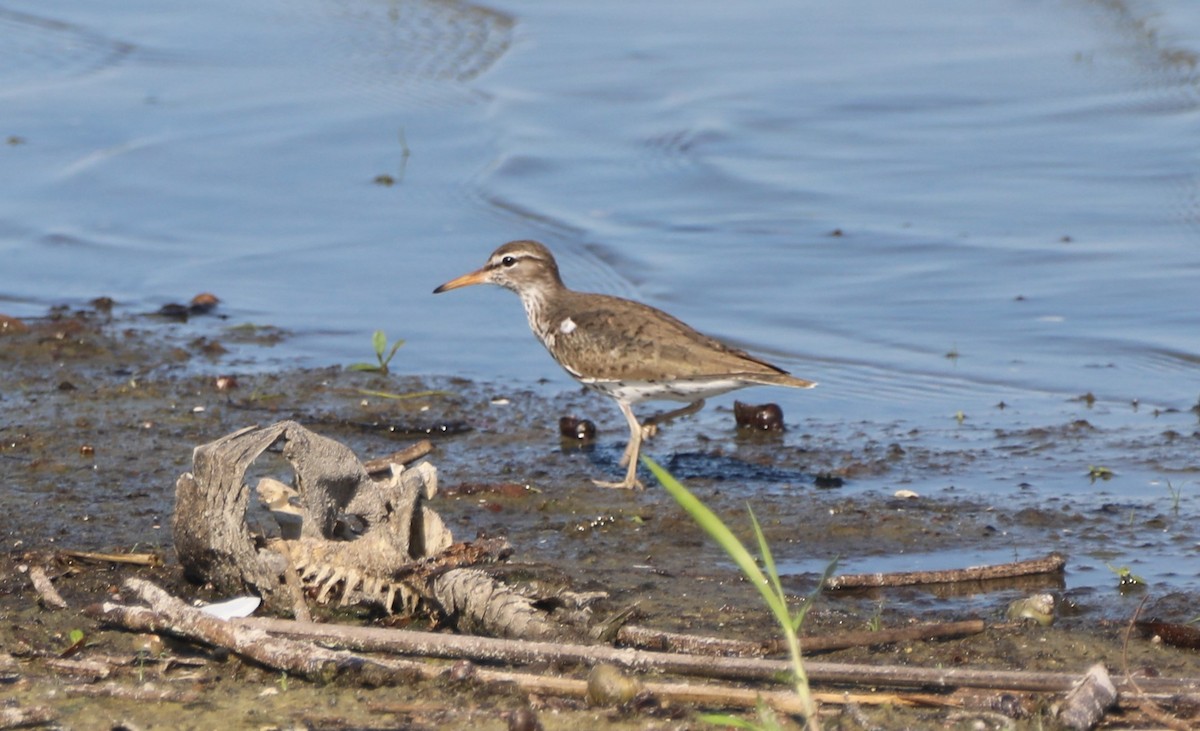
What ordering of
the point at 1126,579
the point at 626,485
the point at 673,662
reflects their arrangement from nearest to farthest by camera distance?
the point at 673,662 < the point at 1126,579 < the point at 626,485

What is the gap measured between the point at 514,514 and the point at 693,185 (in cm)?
629

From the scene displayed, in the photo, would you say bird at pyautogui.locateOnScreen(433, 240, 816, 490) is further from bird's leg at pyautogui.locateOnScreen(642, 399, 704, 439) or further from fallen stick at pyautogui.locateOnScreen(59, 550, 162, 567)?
fallen stick at pyautogui.locateOnScreen(59, 550, 162, 567)

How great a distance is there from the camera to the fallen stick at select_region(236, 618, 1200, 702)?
4.61 metres

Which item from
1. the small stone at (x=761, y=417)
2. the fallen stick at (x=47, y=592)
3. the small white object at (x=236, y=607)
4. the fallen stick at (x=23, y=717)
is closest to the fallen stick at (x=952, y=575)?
the small white object at (x=236, y=607)

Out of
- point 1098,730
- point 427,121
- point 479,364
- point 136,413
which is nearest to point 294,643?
point 1098,730

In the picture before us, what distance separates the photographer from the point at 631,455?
317 inches

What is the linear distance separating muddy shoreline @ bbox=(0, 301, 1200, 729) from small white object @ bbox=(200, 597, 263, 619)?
31cm

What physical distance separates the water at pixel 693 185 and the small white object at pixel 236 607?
334cm

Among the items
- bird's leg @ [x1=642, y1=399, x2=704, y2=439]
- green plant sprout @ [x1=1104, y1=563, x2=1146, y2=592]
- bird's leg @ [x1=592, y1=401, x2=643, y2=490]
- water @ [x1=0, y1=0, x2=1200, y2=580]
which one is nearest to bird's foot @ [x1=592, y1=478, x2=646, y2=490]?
bird's leg @ [x1=592, y1=401, x2=643, y2=490]

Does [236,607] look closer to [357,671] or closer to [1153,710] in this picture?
[357,671]

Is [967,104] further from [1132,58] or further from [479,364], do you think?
[479,364]

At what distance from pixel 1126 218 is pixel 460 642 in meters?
8.23

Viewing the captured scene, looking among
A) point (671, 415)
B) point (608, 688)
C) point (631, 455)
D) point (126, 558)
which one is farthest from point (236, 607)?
point (671, 415)

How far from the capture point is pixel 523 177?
13.4m
